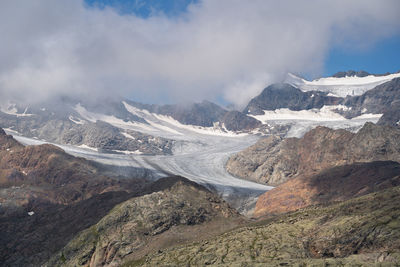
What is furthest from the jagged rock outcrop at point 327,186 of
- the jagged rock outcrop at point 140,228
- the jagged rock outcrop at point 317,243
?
the jagged rock outcrop at point 317,243

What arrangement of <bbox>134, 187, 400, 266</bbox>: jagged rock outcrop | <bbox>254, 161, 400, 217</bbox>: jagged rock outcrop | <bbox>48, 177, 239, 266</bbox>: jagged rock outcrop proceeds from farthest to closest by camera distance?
<bbox>254, 161, 400, 217</bbox>: jagged rock outcrop → <bbox>48, 177, 239, 266</bbox>: jagged rock outcrop → <bbox>134, 187, 400, 266</bbox>: jagged rock outcrop

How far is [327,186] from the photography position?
509 ft

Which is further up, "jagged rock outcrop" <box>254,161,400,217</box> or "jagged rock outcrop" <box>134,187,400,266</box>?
"jagged rock outcrop" <box>254,161,400,217</box>

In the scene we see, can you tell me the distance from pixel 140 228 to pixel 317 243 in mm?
52330

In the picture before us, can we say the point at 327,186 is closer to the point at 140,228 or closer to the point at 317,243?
the point at 140,228

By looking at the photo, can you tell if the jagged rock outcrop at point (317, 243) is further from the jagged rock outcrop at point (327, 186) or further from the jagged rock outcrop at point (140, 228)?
the jagged rock outcrop at point (327, 186)

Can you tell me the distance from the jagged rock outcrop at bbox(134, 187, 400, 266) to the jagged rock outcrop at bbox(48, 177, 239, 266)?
33.7ft

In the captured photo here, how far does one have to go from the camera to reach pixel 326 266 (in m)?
51.3

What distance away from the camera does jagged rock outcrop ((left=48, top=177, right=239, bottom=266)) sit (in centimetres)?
9431

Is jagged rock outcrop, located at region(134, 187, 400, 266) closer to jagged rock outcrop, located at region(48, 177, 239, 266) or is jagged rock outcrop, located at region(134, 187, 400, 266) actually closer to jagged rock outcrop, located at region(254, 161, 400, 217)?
jagged rock outcrop, located at region(48, 177, 239, 266)

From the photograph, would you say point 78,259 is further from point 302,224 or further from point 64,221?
point 302,224

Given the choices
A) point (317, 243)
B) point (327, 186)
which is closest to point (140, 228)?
point (317, 243)

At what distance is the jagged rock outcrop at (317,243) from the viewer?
55188 mm

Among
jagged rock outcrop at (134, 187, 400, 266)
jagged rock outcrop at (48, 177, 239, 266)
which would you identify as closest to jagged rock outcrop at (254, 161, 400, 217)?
jagged rock outcrop at (48, 177, 239, 266)
